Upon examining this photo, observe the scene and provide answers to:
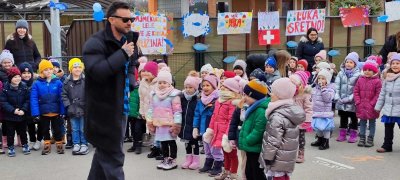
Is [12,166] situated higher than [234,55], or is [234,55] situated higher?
[234,55]

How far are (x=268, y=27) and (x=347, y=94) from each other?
462 cm

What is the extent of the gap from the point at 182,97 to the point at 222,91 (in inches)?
39.1

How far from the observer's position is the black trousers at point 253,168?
4.95 metres

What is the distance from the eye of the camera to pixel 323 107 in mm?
7516

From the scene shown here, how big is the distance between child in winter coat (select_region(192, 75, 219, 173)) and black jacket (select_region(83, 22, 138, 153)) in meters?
2.31

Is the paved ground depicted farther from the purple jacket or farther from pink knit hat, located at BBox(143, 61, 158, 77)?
pink knit hat, located at BBox(143, 61, 158, 77)

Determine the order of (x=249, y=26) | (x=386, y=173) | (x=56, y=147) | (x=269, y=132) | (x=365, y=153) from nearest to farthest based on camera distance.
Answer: (x=269, y=132), (x=386, y=173), (x=365, y=153), (x=56, y=147), (x=249, y=26)

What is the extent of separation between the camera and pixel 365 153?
7.31 metres

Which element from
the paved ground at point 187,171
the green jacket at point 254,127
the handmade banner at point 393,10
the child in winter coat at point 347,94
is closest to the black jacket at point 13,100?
the paved ground at point 187,171

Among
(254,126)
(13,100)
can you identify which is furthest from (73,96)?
(254,126)

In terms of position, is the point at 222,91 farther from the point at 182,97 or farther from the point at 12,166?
the point at 12,166

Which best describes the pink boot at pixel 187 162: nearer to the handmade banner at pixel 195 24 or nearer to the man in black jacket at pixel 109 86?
the man in black jacket at pixel 109 86

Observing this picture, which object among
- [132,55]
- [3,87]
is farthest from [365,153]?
[3,87]

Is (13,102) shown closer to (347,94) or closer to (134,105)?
(134,105)
